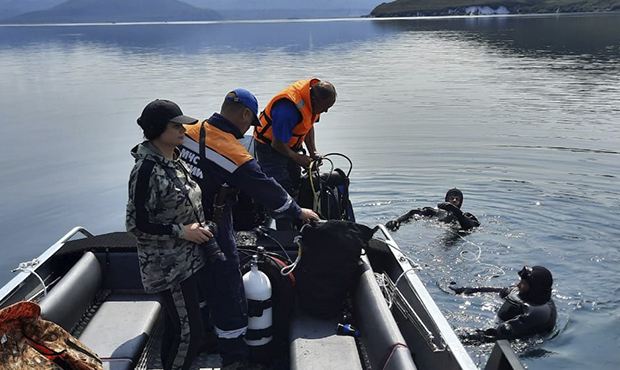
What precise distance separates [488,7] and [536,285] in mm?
127654

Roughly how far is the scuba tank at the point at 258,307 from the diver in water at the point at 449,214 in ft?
16.3

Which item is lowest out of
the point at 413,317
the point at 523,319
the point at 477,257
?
the point at 477,257

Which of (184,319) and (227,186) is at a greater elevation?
(227,186)

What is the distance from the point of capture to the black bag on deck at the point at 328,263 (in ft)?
15.4

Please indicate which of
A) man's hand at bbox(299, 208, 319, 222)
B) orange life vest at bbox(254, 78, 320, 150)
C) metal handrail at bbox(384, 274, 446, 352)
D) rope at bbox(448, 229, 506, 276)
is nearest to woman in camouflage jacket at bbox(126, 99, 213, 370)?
man's hand at bbox(299, 208, 319, 222)

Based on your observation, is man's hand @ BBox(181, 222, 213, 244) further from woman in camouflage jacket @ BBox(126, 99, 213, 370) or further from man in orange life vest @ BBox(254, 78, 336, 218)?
man in orange life vest @ BBox(254, 78, 336, 218)

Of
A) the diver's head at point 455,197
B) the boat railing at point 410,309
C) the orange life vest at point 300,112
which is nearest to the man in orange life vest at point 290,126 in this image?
the orange life vest at point 300,112

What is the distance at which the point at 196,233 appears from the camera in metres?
3.90

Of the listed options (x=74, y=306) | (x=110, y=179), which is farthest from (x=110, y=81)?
(x=74, y=306)

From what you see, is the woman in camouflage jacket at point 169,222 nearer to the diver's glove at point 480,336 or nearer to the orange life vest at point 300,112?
the orange life vest at point 300,112

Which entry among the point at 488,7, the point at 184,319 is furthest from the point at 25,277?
the point at 488,7

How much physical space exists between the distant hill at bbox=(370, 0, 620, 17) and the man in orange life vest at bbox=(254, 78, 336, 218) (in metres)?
108

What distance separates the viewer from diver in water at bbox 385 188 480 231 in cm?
908

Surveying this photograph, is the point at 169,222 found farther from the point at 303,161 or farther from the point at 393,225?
the point at 393,225
